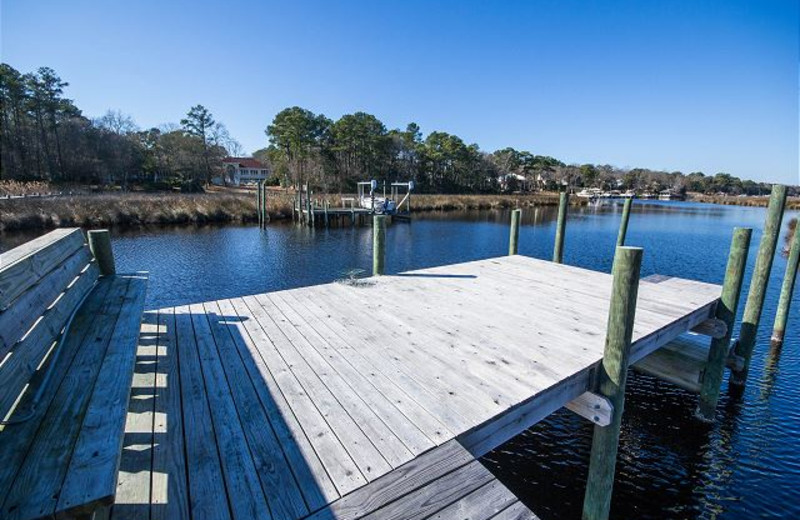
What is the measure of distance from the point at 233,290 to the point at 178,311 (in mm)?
6831

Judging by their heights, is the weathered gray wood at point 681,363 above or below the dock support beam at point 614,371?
below

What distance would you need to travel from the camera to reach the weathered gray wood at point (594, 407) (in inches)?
127

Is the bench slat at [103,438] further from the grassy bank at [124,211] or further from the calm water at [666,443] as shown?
the grassy bank at [124,211]

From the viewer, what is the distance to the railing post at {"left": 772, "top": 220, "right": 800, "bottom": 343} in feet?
24.3

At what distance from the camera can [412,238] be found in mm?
21469

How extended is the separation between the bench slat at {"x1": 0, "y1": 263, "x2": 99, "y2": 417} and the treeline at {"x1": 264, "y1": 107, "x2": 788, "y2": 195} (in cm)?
3726

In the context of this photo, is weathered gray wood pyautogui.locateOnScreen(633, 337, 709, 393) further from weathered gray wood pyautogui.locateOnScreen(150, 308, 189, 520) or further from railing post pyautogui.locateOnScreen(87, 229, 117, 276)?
railing post pyautogui.locateOnScreen(87, 229, 117, 276)

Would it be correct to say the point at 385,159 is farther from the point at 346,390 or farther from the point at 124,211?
the point at 346,390

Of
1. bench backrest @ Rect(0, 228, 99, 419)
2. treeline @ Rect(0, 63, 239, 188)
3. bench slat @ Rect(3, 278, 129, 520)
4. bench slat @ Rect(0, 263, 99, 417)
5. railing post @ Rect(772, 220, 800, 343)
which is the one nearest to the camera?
bench slat @ Rect(3, 278, 129, 520)

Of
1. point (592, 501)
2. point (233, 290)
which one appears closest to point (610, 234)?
point (233, 290)

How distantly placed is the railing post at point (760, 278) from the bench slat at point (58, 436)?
27.3ft

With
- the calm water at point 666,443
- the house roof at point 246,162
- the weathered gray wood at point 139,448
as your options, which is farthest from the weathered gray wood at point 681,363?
the house roof at point 246,162

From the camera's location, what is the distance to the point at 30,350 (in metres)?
2.06

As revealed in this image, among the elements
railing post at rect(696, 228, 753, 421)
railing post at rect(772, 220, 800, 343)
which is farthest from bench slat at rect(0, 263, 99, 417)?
railing post at rect(772, 220, 800, 343)
